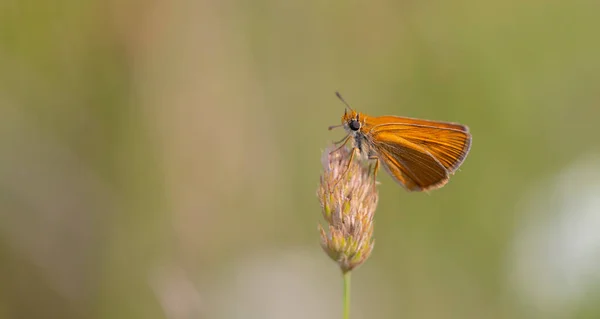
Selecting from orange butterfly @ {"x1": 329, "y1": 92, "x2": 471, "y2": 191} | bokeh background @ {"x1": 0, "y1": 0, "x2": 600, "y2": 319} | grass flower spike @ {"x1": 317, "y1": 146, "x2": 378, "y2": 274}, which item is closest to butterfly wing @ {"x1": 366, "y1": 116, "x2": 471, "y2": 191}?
orange butterfly @ {"x1": 329, "y1": 92, "x2": 471, "y2": 191}

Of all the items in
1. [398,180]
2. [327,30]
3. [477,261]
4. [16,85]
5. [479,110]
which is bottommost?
[477,261]

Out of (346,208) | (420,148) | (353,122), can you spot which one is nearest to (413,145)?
(420,148)

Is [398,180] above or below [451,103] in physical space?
below

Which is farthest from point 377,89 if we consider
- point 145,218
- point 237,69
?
point 145,218

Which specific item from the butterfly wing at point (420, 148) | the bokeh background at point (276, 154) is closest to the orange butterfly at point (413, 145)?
the butterfly wing at point (420, 148)

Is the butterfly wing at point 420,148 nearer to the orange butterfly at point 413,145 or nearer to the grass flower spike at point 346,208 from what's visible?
the orange butterfly at point 413,145

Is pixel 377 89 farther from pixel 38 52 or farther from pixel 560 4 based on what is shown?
pixel 38 52
